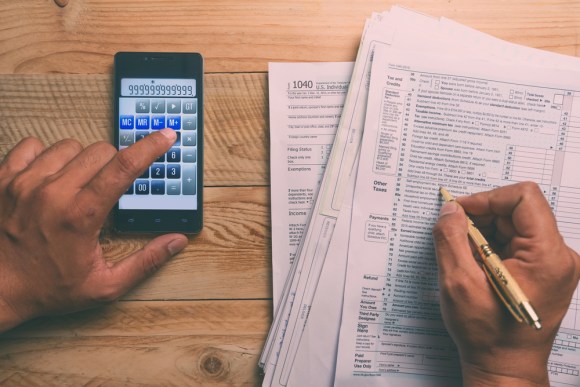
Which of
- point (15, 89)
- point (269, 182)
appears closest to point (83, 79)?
point (15, 89)

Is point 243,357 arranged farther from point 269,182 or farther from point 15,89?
point 15,89

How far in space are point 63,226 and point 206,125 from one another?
0.20 metres

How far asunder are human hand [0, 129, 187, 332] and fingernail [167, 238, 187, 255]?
2cm

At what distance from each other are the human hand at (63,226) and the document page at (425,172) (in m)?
0.25

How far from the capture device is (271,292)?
625 mm

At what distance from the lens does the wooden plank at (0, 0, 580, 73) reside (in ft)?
2.05

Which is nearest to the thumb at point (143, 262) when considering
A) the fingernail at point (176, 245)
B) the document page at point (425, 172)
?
the fingernail at point (176, 245)

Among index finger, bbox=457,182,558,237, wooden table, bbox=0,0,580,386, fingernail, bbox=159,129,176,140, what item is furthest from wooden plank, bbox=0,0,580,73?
index finger, bbox=457,182,558,237

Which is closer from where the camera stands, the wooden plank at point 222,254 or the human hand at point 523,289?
the human hand at point 523,289

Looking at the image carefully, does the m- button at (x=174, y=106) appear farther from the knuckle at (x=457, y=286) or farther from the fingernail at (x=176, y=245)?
the knuckle at (x=457, y=286)

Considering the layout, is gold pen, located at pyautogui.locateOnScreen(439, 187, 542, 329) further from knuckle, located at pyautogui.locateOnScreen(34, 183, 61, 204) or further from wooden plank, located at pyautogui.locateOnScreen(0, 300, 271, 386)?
knuckle, located at pyautogui.locateOnScreen(34, 183, 61, 204)

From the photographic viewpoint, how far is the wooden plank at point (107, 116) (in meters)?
0.63

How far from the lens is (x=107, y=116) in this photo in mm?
631

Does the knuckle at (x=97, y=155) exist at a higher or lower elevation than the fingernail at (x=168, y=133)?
lower
